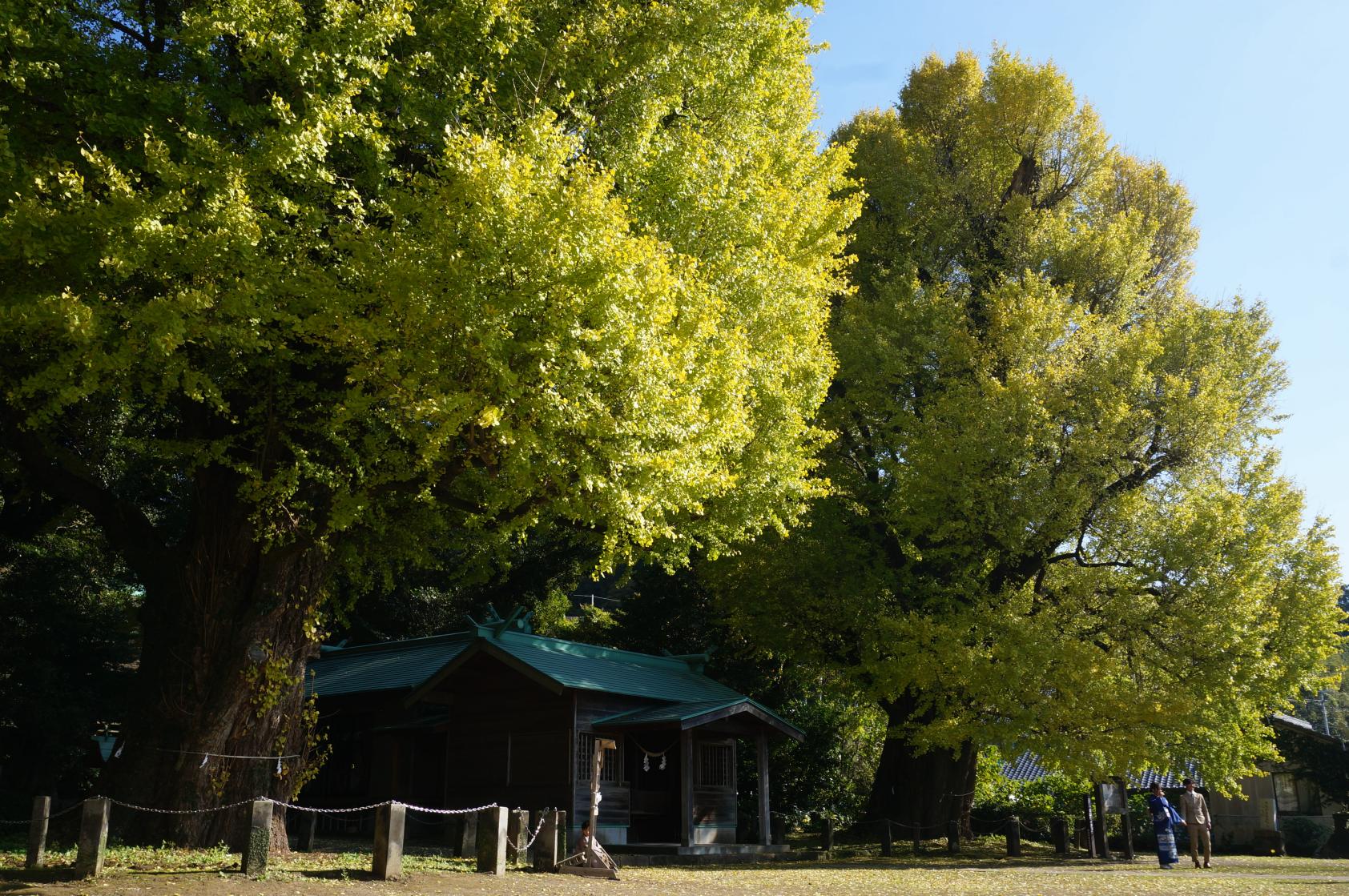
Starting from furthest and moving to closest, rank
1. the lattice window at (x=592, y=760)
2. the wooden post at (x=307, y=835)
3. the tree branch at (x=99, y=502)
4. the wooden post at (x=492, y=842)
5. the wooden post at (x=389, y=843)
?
the lattice window at (x=592, y=760), the wooden post at (x=307, y=835), the tree branch at (x=99, y=502), the wooden post at (x=492, y=842), the wooden post at (x=389, y=843)

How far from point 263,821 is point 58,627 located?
1652 centimetres

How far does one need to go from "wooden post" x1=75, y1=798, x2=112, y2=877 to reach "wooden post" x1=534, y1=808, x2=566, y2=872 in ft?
19.7

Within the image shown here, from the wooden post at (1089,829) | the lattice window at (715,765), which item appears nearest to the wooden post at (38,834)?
the lattice window at (715,765)

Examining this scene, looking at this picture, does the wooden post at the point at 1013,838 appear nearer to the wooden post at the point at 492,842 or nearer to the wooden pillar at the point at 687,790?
the wooden pillar at the point at 687,790

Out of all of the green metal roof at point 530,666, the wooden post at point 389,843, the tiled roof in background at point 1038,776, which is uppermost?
the green metal roof at point 530,666

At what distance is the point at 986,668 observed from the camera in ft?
64.4

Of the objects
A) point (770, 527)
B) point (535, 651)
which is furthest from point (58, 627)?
point (770, 527)

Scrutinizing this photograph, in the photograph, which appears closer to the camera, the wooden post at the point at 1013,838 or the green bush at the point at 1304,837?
the wooden post at the point at 1013,838

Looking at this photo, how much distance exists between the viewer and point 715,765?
22.7m

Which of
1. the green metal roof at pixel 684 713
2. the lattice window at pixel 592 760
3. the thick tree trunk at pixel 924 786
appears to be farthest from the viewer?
the thick tree trunk at pixel 924 786

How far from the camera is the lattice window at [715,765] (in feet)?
73.3

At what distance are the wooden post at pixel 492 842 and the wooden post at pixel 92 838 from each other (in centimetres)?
463

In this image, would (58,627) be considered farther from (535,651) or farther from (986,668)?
(986,668)

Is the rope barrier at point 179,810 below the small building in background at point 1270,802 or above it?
above
